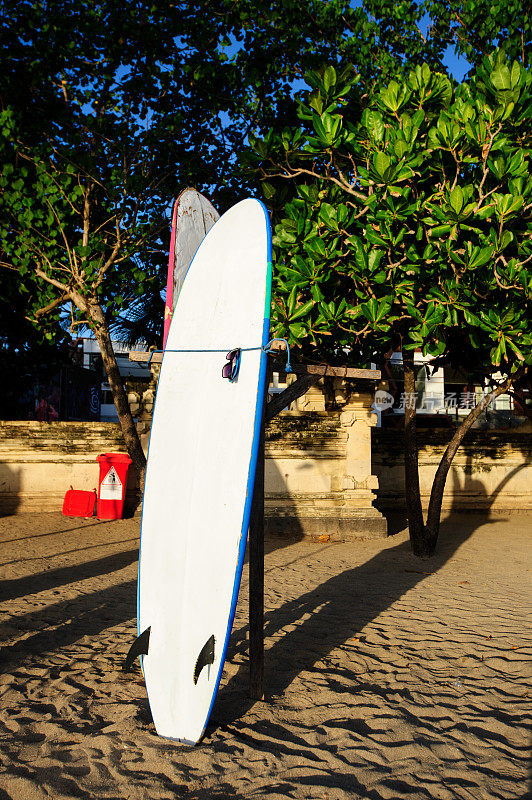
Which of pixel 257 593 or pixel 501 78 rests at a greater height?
pixel 501 78

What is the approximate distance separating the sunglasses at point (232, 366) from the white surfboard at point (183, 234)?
865mm

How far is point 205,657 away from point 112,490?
276 inches

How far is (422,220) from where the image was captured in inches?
221

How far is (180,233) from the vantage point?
4137 millimetres

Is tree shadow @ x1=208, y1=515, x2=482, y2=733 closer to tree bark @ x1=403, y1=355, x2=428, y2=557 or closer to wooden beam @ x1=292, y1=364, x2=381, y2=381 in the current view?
tree bark @ x1=403, y1=355, x2=428, y2=557

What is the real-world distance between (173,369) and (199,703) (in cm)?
180

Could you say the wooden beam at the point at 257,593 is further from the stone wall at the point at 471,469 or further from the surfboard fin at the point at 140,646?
the stone wall at the point at 471,469

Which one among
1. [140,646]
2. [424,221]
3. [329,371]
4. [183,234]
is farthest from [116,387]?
[140,646]

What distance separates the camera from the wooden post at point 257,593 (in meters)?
Result: 3.40

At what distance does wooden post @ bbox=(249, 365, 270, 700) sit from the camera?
3.40 meters

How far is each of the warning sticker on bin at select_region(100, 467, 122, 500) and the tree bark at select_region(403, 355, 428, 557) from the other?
455cm

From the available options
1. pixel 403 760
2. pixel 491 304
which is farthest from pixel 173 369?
pixel 491 304

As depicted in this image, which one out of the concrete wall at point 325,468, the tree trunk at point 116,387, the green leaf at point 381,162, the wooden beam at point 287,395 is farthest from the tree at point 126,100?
the wooden beam at point 287,395

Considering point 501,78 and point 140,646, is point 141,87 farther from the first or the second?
point 140,646
